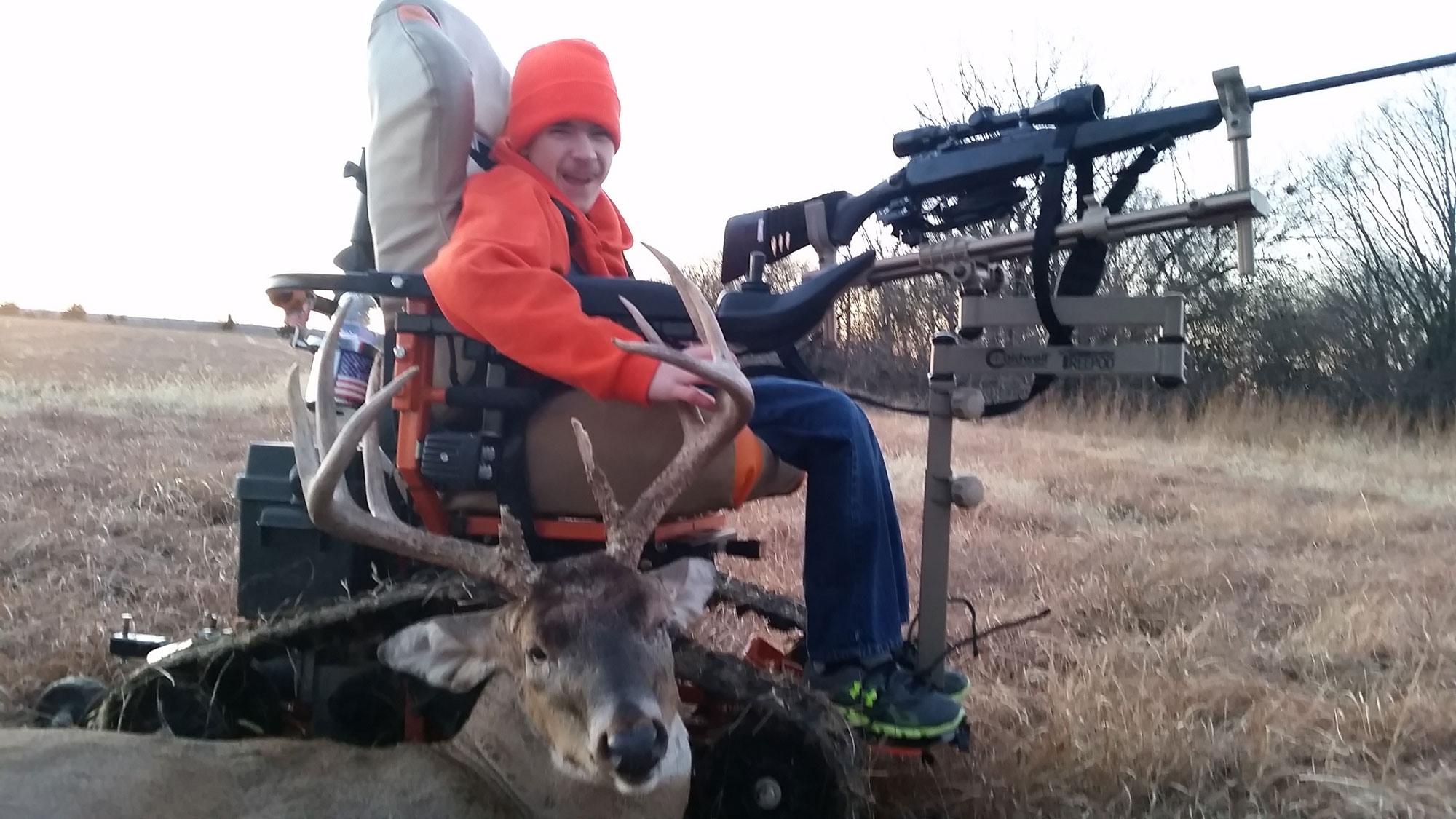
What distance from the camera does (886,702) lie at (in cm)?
256

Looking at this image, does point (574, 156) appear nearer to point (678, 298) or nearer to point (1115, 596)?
point (678, 298)

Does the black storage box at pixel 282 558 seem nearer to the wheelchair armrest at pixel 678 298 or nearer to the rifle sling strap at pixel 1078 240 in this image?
the wheelchair armrest at pixel 678 298

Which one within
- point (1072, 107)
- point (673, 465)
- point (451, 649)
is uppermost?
point (1072, 107)

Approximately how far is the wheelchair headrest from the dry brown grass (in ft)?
6.41

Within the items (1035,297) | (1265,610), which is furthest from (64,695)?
(1265,610)

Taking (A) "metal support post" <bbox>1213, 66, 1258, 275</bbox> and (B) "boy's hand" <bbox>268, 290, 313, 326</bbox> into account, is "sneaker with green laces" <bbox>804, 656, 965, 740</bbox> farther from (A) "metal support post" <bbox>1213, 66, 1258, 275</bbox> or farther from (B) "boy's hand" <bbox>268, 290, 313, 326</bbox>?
(B) "boy's hand" <bbox>268, 290, 313, 326</bbox>

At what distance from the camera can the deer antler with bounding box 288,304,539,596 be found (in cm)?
228

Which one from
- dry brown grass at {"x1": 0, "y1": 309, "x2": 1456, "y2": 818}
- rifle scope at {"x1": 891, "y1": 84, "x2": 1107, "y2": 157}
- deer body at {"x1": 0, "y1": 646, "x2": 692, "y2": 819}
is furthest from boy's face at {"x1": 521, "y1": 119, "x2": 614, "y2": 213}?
dry brown grass at {"x1": 0, "y1": 309, "x2": 1456, "y2": 818}

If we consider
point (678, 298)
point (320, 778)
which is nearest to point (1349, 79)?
point (678, 298)

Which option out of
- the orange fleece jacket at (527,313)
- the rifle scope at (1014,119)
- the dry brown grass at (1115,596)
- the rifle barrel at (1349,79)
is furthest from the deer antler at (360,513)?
the rifle barrel at (1349,79)

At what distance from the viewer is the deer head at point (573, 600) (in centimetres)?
220

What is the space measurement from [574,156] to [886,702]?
1799mm

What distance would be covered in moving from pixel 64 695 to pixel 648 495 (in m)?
2.14

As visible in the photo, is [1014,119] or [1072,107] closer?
[1072,107]
